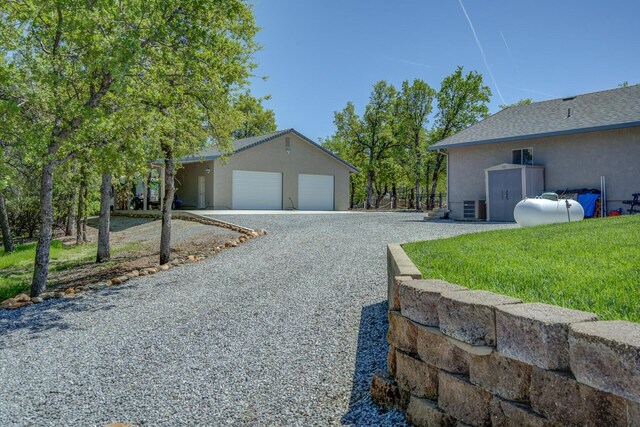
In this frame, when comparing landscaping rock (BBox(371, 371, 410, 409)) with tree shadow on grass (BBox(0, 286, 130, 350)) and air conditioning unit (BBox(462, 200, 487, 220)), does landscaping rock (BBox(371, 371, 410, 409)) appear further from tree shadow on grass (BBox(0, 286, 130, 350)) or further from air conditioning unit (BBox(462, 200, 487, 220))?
air conditioning unit (BBox(462, 200, 487, 220))

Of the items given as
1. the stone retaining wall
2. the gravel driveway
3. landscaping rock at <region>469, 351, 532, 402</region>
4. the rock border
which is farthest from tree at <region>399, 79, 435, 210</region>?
landscaping rock at <region>469, 351, 532, 402</region>

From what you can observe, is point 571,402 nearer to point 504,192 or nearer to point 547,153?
point 504,192

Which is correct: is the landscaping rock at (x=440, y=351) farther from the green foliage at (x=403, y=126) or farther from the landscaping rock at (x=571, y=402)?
the green foliage at (x=403, y=126)

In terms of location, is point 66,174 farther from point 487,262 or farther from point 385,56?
point 385,56

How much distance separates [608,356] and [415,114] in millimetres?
33418

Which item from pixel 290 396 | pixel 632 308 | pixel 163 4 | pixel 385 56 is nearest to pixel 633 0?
pixel 385 56

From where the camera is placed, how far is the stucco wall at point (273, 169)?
22.0 metres

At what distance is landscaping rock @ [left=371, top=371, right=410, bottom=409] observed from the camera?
322 centimetres

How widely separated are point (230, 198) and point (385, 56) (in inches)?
442

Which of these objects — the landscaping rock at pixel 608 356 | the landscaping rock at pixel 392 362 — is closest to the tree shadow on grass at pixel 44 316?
the landscaping rock at pixel 392 362

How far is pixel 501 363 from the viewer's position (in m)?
2.36

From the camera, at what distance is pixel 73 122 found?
7570 millimetres

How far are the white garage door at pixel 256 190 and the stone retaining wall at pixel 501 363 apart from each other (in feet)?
Result: 64.7

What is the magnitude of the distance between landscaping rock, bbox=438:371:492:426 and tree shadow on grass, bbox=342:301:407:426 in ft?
1.62
